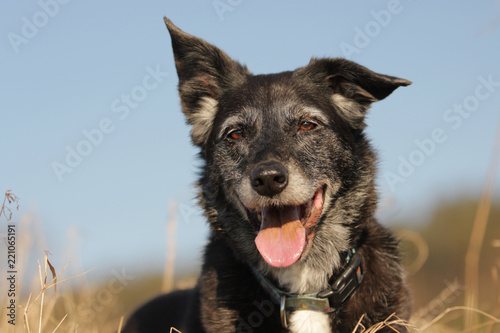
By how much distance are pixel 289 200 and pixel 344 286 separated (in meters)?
0.78

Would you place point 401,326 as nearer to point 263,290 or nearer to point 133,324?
point 263,290

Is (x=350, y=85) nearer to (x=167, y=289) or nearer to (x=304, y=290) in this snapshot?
(x=304, y=290)

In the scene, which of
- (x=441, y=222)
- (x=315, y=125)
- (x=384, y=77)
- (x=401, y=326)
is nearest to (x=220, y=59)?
(x=315, y=125)

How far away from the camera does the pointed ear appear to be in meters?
4.34

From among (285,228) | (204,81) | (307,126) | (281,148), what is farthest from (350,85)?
(285,228)

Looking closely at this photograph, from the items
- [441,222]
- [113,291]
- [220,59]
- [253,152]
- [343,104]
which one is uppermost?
[220,59]

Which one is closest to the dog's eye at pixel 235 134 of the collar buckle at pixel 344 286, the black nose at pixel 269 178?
the black nose at pixel 269 178

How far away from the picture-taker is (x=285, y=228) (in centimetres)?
391

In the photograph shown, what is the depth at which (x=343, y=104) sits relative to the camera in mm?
4625

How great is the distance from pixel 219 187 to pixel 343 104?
1.35 metres

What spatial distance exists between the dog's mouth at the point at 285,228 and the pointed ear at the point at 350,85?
34.2 inches

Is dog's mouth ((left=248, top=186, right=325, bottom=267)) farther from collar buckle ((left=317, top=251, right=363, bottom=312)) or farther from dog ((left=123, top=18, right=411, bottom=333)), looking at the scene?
collar buckle ((left=317, top=251, right=363, bottom=312))

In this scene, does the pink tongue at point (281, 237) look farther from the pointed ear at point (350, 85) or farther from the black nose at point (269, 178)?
the pointed ear at point (350, 85)

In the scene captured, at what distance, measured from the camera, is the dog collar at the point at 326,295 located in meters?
3.87
